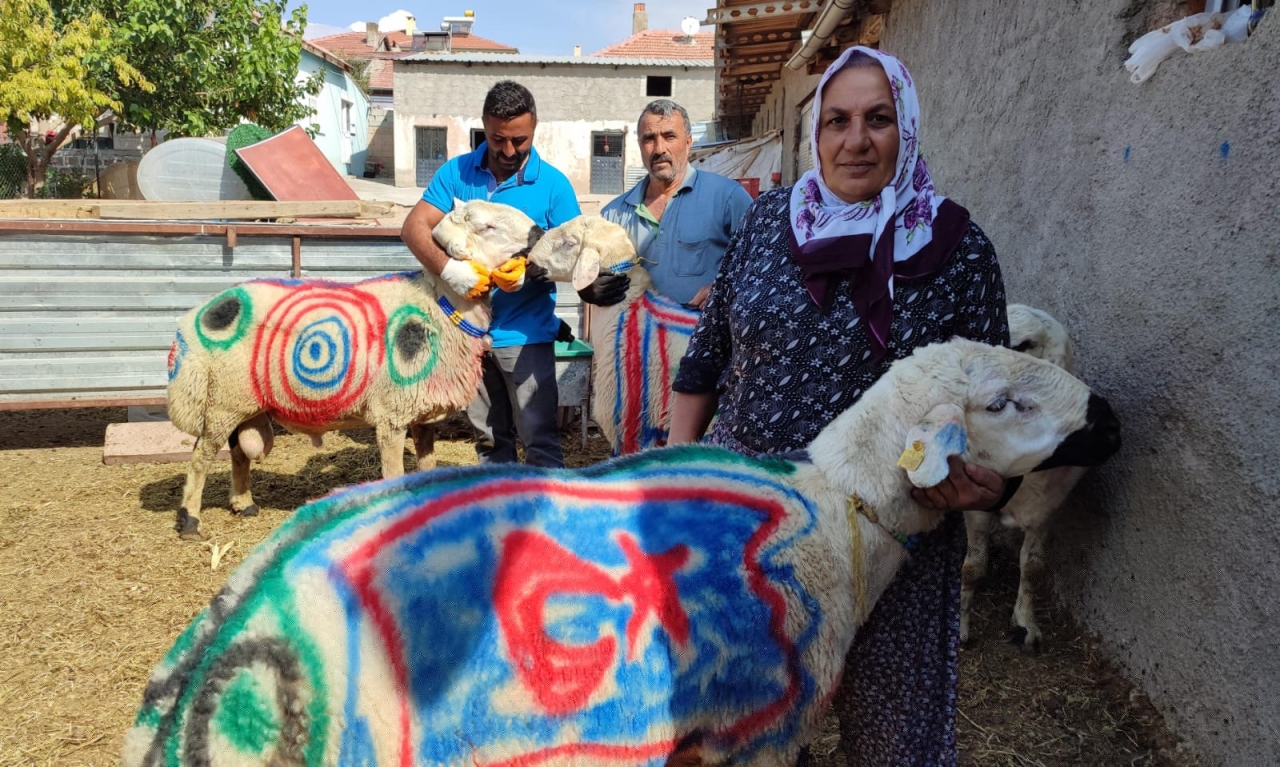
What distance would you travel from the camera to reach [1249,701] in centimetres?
216

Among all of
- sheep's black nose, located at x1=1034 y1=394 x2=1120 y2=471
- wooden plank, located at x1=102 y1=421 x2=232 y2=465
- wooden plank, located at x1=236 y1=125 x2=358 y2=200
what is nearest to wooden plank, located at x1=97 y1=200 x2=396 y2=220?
wooden plank, located at x1=236 y1=125 x2=358 y2=200

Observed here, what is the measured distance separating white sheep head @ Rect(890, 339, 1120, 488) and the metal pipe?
4895 millimetres

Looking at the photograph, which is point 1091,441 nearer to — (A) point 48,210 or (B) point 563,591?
(B) point 563,591

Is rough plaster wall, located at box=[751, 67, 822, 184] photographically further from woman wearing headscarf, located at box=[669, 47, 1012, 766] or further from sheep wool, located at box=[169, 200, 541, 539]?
woman wearing headscarf, located at box=[669, 47, 1012, 766]

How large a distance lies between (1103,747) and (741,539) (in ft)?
6.34

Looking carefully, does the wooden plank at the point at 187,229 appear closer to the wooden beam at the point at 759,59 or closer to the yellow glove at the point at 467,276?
the yellow glove at the point at 467,276

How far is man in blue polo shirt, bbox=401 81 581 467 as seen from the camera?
4.02 meters

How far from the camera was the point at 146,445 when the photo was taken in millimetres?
5844

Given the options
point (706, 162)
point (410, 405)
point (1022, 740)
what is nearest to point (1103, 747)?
point (1022, 740)

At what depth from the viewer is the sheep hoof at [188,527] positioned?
4.53 meters

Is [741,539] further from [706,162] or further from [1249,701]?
[706,162]

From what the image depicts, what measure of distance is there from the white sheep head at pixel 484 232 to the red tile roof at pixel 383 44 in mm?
40946

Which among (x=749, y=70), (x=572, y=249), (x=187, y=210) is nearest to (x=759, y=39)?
(x=749, y=70)

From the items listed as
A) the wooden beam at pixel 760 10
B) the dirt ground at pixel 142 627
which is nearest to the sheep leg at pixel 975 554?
the dirt ground at pixel 142 627
